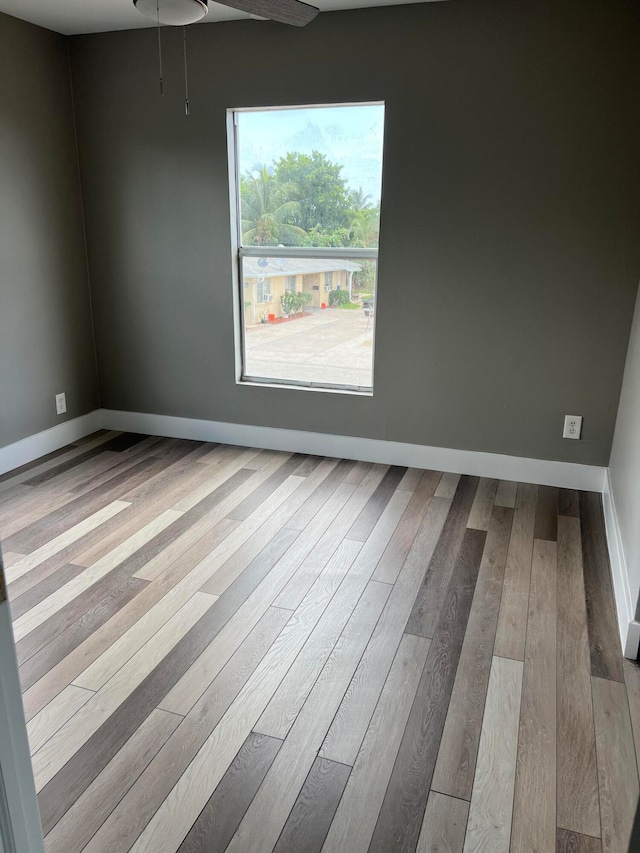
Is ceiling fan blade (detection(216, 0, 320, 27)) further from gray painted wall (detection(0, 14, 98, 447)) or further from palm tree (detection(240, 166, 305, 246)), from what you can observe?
gray painted wall (detection(0, 14, 98, 447))

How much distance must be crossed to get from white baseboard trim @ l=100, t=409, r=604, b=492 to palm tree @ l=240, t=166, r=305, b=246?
3.81 feet

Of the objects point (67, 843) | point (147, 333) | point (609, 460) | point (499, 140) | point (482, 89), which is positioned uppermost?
point (482, 89)

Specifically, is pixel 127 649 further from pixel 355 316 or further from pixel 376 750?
pixel 355 316

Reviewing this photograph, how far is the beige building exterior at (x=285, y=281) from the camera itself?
12.3 feet

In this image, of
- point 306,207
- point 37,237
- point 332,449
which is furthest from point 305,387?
point 37,237

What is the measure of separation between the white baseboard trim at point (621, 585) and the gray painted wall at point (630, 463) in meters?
0.03

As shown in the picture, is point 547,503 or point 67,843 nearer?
point 67,843

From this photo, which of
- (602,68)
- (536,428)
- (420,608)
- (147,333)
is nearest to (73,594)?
(420,608)

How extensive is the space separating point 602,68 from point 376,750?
3.02 meters

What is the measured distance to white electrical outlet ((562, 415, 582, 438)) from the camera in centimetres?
339

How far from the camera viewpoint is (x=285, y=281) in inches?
152

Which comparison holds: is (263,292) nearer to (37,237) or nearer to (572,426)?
(37,237)

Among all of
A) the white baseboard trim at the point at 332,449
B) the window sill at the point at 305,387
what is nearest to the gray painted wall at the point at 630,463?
the white baseboard trim at the point at 332,449

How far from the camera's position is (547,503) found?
131 inches
